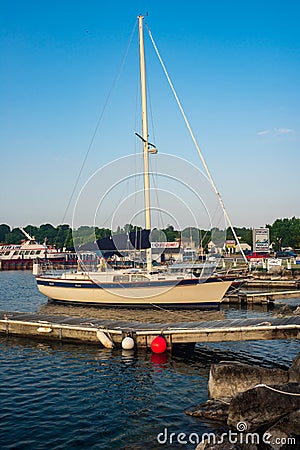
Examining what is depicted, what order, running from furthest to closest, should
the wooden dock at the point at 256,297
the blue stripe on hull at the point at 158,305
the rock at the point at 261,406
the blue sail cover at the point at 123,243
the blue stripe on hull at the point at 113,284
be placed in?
the wooden dock at the point at 256,297 → the blue sail cover at the point at 123,243 → the blue stripe on hull at the point at 158,305 → the blue stripe on hull at the point at 113,284 → the rock at the point at 261,406

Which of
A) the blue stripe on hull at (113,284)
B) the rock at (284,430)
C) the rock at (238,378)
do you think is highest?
the blue stripe on hull at (113,284)

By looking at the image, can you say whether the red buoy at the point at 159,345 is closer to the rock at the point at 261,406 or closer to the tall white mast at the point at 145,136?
the rock at the point at 261,406

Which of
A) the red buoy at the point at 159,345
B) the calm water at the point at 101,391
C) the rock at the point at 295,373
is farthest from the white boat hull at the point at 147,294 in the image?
the rock at the point at 295,373

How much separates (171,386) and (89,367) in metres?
4.06

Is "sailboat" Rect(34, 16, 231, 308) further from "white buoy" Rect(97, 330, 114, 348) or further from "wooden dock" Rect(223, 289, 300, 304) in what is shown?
"white buoy" Rect(97, 330, 114, 348)

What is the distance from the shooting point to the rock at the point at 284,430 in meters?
10.1

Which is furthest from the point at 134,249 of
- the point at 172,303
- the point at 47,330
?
the point at 47,330

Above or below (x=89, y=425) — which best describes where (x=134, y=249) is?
above

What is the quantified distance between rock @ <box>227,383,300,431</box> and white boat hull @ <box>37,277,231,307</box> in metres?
19.9

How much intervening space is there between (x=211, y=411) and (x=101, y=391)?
4672 mm

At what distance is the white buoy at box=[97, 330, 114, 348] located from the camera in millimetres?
19797

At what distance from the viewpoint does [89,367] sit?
1761 centimetres

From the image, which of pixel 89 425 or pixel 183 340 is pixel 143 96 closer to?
pixel 183 340

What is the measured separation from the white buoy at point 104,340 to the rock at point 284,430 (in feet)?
34.6
